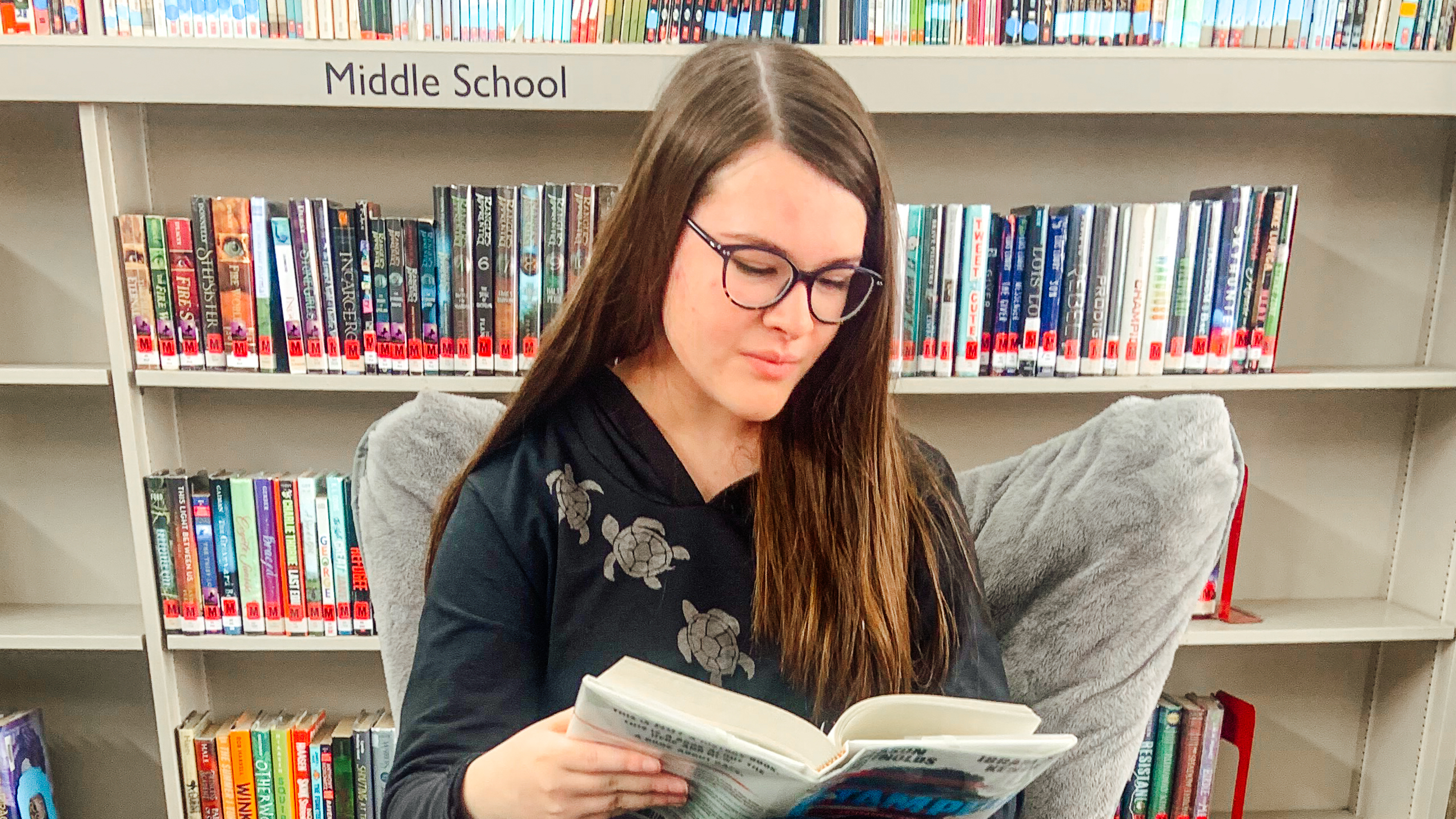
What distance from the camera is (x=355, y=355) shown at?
1.34m

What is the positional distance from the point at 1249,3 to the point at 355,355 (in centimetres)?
156

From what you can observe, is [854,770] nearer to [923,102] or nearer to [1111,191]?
[923,102]

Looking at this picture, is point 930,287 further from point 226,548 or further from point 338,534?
point 226,548

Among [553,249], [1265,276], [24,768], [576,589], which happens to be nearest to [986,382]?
[1265,276]

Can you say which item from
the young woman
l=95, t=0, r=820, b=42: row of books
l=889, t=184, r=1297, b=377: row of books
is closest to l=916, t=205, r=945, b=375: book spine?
l=889, t=184, r=1297, b=377: row of books

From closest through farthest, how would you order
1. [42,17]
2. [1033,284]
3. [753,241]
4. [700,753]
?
[700,753] → [753,241] → [42,17] → [1033,284]

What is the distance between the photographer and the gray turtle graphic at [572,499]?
29.4 inches

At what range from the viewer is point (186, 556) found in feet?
4.49

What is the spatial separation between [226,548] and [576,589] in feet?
3.13

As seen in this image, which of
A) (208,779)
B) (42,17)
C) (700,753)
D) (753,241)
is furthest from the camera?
(208,779)

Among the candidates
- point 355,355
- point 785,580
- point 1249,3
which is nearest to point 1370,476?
point 1249,3

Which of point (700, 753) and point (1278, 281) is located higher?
point (1278, 281)

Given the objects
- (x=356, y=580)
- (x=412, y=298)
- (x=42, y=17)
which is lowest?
(x=356, y=580)

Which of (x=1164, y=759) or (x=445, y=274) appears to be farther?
(x=1164, y=759)
